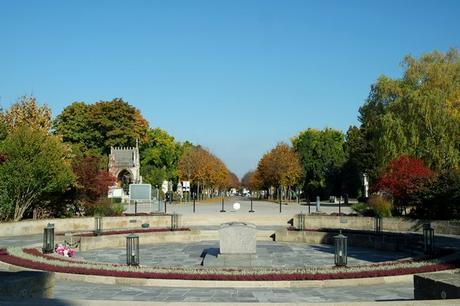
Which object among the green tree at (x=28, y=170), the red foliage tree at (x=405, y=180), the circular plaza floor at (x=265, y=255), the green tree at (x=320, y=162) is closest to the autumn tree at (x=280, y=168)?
the green tree at (x=320, y=162)

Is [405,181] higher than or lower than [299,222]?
higher

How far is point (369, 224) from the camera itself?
29562 millimetres

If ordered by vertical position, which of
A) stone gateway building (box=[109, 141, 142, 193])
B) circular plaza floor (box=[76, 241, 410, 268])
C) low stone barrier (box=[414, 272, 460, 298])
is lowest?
circular plaza floor (box=[76, 241, 410, 268])

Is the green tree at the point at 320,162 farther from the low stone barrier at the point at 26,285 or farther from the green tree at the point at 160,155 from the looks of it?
the low stone barrier at the point at 26,285

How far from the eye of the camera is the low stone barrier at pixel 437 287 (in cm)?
773

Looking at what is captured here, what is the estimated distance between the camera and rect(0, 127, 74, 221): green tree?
2650 cm

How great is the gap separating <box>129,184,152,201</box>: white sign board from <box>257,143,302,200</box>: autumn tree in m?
37.7

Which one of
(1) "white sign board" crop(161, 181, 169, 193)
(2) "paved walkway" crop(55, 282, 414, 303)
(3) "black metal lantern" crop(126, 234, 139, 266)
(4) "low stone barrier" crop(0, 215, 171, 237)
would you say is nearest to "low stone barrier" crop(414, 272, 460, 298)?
(2) "paved walkway" crop(55, 282, 414, 303)

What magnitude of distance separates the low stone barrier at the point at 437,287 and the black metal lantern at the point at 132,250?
30.4 ft

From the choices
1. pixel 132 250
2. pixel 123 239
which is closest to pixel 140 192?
pixel 123 239

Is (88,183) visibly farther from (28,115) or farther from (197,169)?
(197,169)

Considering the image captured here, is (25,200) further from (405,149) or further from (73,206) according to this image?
(405,149)

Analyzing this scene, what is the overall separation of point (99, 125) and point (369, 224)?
5535 centimetres

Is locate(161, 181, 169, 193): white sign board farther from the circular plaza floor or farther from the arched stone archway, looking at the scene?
the circular plaza floor
